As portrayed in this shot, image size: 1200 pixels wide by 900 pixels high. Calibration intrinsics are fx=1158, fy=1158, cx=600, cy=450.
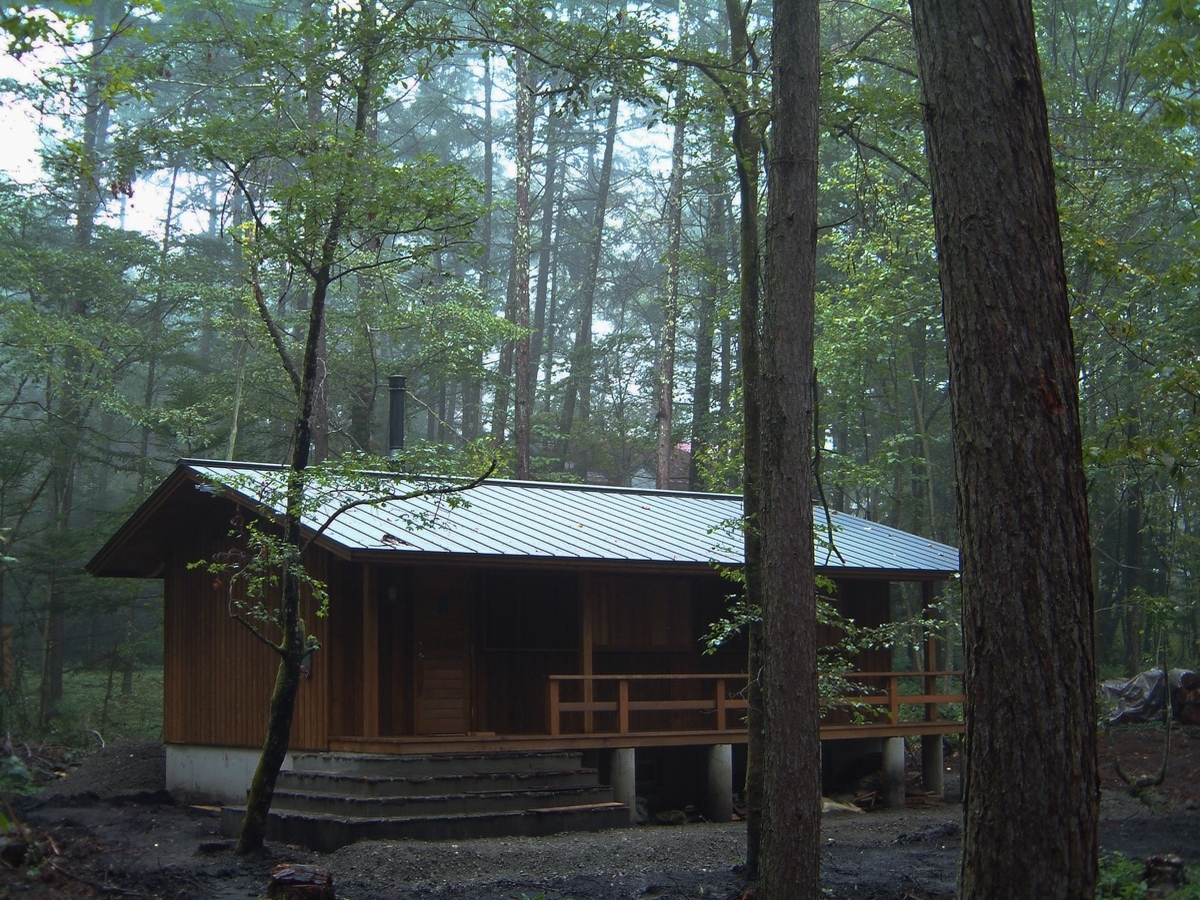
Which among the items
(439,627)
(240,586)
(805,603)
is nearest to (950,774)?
(439,627)

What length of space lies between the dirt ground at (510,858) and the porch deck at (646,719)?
4.75 feet

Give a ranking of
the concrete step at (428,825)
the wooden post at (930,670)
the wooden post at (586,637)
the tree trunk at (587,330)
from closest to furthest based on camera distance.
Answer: the concrete step at (428,825) < the wooden post at (586,637) < the wooden post at (930,670) < the tree trunk at (587,330)

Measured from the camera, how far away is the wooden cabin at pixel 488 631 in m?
13.3

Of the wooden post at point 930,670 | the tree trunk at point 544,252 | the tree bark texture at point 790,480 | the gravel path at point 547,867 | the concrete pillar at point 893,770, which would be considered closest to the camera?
the tree bark texture at point 790,480

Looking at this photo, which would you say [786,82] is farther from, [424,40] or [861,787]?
[861,787]

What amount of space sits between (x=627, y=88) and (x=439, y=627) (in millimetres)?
7210

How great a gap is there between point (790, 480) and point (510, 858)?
4.58m

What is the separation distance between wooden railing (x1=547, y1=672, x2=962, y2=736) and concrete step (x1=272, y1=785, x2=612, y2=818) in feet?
3.38

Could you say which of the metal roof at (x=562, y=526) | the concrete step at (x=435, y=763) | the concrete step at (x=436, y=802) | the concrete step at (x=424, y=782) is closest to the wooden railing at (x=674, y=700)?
the concrete step at (x=435, y=763)

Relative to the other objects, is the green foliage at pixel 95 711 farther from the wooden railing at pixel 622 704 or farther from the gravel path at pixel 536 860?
the wooden railing at pixel 622 704

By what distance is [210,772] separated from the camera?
1538cm

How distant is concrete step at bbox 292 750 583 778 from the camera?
12.4 meters

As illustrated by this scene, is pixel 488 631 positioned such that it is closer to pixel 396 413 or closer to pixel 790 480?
pixel 396 413

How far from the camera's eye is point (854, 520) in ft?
65.3
